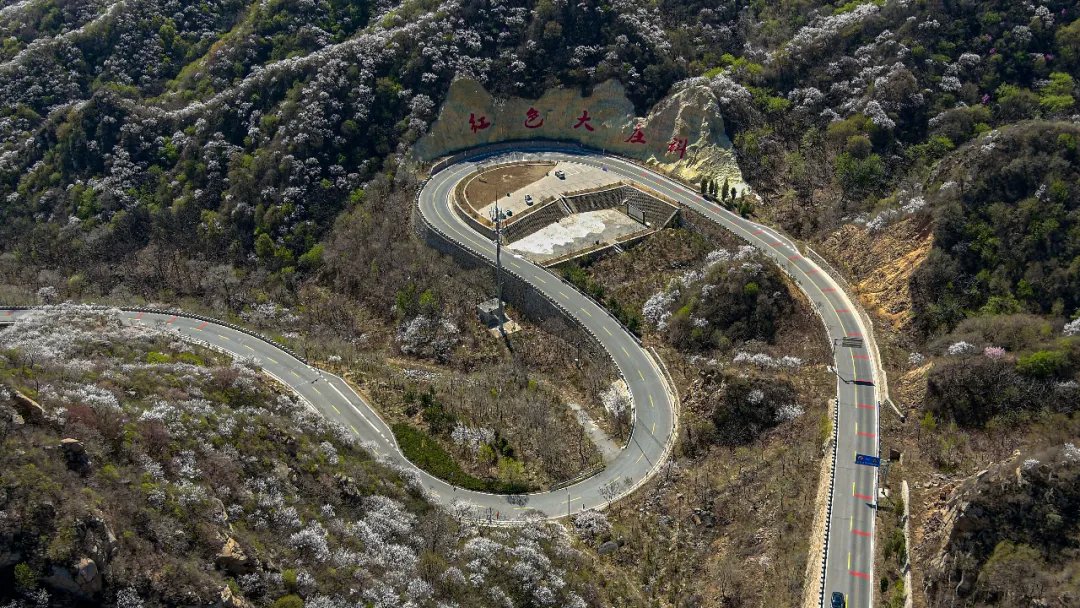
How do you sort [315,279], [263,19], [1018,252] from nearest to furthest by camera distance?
[1018,252]
[315,279]
[263,19]

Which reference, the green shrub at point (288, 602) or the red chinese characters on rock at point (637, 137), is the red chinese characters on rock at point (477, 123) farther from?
the green shrub at point (288, 602)

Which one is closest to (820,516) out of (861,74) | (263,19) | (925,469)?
(925,469)

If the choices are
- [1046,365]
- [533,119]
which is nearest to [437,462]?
[1046,365]

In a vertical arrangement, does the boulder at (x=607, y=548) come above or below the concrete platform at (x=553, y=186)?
below

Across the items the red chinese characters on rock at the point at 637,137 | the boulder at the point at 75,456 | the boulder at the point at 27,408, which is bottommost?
the boulder at the point at 75,456

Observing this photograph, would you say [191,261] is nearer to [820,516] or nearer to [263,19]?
[263,19]

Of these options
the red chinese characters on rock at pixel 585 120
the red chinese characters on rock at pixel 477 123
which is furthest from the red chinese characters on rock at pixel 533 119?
the red chinese characters on rock at pixel 585 120
